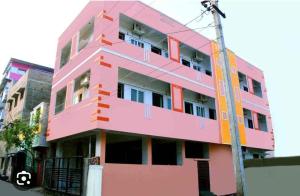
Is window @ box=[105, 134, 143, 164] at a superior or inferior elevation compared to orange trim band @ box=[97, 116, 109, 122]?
inferior

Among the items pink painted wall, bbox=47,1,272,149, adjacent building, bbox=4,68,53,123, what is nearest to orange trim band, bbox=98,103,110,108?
pink painted wall, bbox=47,1,272,149

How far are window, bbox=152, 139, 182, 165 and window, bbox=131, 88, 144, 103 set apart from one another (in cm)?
339

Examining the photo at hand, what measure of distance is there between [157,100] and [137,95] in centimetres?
170

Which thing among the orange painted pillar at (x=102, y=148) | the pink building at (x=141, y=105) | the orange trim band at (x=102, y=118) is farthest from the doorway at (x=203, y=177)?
the orange trim band at (x=102, y=118)

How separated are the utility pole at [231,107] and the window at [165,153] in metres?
7.36

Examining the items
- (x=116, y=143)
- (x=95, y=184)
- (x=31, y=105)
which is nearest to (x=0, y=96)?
(x=31, y=105)

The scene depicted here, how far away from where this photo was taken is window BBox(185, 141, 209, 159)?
707 inches

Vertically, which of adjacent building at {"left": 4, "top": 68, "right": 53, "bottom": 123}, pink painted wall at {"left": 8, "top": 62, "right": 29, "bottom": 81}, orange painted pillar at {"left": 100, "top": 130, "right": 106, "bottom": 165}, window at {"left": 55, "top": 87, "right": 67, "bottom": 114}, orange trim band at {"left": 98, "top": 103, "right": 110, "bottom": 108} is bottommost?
orange painted pillar at {"left": 100, "top": 130, "right": 106, "bottom": 165}

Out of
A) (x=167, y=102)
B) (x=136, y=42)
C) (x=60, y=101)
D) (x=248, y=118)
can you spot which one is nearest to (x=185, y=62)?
(x=167, y=102)

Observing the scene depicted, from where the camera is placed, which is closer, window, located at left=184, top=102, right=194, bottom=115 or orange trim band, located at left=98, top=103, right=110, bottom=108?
orange trim band, located at left=98, top=103, right=110, bottom=108

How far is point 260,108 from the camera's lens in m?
24.6

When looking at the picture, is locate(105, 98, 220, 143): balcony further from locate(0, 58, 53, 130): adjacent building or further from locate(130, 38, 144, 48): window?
locate(0, 58, 53, 130): adjacent building

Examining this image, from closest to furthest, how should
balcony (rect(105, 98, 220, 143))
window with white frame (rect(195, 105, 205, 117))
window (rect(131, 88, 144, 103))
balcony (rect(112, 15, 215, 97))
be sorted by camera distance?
balcony (rect(105, 98, 220, 143)), balcony (rect(112, 15, 215, 97)), window (rect(131, 88, 144, 103)), window with white frame (rect(195, 105, 205, 117))

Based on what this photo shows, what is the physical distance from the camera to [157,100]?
16453 mm
